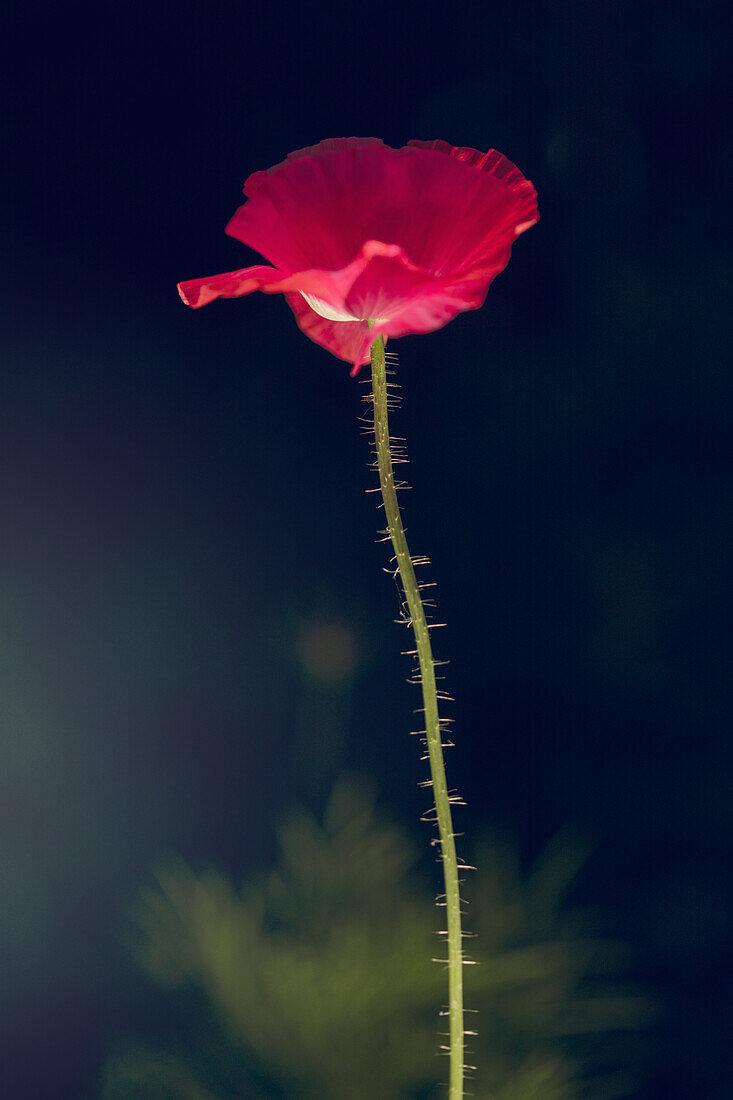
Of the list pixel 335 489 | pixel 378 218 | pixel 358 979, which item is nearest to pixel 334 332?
pixel 378 218

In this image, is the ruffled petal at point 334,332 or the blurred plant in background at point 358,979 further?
the blurred plant in background at point 358,979

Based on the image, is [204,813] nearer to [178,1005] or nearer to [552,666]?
[178,1005]

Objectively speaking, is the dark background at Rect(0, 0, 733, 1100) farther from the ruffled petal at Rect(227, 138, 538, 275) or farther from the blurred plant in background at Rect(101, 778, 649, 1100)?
the ruffled petal at Rect(227, 138, 538, 275)

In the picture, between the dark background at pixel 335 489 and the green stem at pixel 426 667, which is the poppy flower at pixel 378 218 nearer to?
the green stem at pixel 426 667

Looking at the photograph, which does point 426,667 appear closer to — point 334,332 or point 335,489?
point 334,332

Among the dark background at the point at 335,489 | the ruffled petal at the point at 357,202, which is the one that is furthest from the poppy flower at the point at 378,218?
the dark background at the point at 335,489
